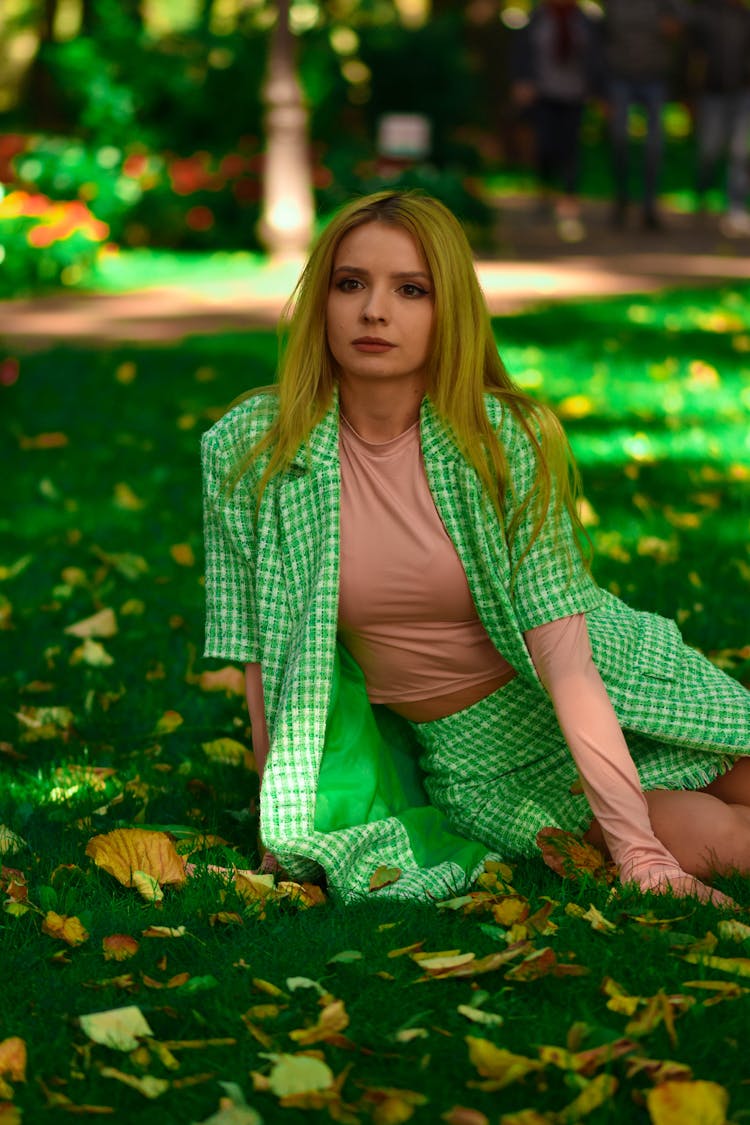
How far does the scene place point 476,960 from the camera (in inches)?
115

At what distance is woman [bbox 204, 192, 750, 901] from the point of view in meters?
3.31

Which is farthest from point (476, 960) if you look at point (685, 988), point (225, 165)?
point (225, 165)

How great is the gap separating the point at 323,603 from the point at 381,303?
0.60m

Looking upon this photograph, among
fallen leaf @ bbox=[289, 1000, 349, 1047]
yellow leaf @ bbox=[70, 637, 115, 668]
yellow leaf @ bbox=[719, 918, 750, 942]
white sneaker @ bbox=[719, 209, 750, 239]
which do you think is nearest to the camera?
fallen leaf @ bbox=[289, 1000, 349, 1047]

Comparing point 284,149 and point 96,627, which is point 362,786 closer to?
point 96,627

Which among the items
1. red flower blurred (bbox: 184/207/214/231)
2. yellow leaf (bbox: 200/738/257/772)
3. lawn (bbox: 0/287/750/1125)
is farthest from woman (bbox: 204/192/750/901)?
red flower blurred (bbox: 184/207/214/231)

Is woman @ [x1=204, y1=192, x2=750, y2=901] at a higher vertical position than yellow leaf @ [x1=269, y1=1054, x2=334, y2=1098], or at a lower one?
higher

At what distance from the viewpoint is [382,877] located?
11.0 ft

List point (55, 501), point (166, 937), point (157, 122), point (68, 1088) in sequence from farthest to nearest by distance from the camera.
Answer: point (157, 122)
point (55, 501)
point (166, 937)
point (68, 1088)

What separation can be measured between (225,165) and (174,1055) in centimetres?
1311

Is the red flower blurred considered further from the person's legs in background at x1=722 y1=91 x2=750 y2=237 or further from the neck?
the neck

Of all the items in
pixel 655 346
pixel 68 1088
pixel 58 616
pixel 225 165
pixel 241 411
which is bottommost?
pixel 68 1088

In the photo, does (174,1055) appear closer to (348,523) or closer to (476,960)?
(476,960)

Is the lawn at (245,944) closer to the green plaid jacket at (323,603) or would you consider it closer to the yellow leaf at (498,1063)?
the yellow leaf at (498,1063)
